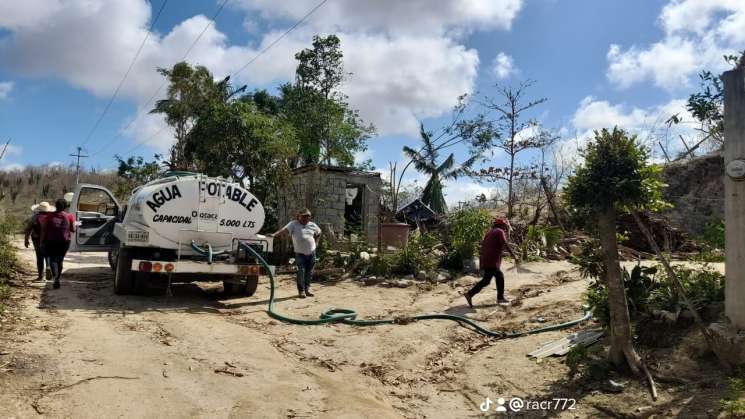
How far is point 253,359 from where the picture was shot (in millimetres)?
5637

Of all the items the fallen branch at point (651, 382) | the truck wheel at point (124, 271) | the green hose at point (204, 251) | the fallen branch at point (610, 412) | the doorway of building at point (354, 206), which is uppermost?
the doorway of building at point (354, 206)

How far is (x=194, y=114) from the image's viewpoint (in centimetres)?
2447

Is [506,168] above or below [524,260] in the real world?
above

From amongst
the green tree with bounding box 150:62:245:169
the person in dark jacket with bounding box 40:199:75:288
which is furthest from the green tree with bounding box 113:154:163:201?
the person in dark jacket with bounding box 40:199:75:288

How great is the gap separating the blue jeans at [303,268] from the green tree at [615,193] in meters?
5.47

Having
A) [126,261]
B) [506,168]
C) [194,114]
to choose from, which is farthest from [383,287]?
[194,114]

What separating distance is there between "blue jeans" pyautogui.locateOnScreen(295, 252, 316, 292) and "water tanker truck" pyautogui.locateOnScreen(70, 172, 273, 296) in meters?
0.57

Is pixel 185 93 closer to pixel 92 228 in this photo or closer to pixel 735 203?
pixel 92 228

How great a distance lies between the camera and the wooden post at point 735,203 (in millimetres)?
4652

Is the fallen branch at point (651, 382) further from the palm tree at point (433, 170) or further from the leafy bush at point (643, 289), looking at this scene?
the palm tree at point (433, 170)

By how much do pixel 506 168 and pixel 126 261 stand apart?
12.6 m

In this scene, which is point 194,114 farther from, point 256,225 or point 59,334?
point 59,334

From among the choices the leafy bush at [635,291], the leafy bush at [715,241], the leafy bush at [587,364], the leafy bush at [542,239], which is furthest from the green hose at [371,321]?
the leafy bush at [542,239]

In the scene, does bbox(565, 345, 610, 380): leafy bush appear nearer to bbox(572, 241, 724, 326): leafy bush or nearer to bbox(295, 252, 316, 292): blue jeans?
bbox(572, 241, 724, 326): leafy bush
